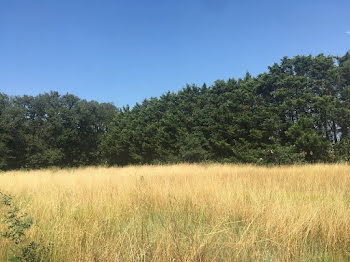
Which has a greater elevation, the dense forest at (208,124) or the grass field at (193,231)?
the dense forest at (208,124)

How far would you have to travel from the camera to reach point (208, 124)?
22391mm

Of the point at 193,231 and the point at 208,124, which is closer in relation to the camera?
the point at 193,231

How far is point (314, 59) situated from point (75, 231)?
23756 millimetres

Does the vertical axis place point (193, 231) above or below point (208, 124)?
below

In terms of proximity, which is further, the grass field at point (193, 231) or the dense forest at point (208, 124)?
the dense forest at point (208, 124)

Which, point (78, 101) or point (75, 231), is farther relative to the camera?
point (78, 101)

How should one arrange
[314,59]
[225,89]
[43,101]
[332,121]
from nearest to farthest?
[332,121] < [314,59] < [225,89] < [43,101]

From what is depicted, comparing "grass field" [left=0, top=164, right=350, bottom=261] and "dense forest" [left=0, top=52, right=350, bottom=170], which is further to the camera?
"dense forest" [left=0, top=52, right=350, bottom=170]

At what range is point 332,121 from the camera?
19.1 meters

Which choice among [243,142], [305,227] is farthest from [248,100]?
[305,227]

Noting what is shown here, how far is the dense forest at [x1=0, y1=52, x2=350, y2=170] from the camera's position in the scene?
17.8m

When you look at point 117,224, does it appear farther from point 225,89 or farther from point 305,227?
point 225,89

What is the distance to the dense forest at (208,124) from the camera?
58.2 feet

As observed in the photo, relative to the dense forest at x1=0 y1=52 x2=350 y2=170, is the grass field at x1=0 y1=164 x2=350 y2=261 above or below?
below
